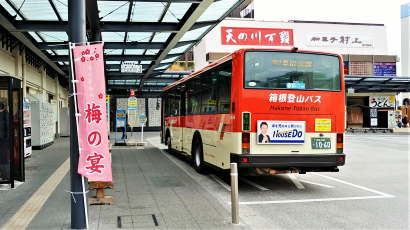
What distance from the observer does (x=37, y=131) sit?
16.5m

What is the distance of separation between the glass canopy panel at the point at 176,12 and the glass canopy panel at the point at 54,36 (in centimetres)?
365

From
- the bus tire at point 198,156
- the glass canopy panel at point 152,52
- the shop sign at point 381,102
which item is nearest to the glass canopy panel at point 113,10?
the bus tire at point 198,156

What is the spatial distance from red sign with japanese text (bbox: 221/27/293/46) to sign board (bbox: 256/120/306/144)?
95.4 ft

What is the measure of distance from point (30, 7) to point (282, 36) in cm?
2922

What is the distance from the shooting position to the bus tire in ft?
34.3

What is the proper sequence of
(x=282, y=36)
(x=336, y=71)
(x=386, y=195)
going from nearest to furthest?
1. (x=386, y=195)
2. (x=336, y=71)
3. (x=282, y=36)

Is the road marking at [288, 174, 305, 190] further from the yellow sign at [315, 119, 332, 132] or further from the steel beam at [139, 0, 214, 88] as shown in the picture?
the steel beam at [139, 0, 214, 88]

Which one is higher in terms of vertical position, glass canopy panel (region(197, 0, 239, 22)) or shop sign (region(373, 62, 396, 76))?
shop sign (region(373, 62, 396, 76))

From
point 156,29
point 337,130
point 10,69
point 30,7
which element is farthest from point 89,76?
point 10,69

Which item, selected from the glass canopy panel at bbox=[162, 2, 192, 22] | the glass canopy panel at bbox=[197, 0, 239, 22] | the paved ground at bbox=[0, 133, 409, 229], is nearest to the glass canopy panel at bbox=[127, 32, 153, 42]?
the glass canopy panel at bbox=[162, 2, 192, 22]

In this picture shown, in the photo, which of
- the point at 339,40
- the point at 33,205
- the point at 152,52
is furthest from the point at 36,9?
the point at 339,40

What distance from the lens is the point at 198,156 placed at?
10.8 metres

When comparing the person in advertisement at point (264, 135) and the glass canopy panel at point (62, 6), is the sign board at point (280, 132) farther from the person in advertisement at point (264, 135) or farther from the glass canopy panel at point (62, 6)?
the glass canopy panel at point (62, 6)

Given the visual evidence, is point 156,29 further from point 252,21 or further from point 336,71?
point 252,21
